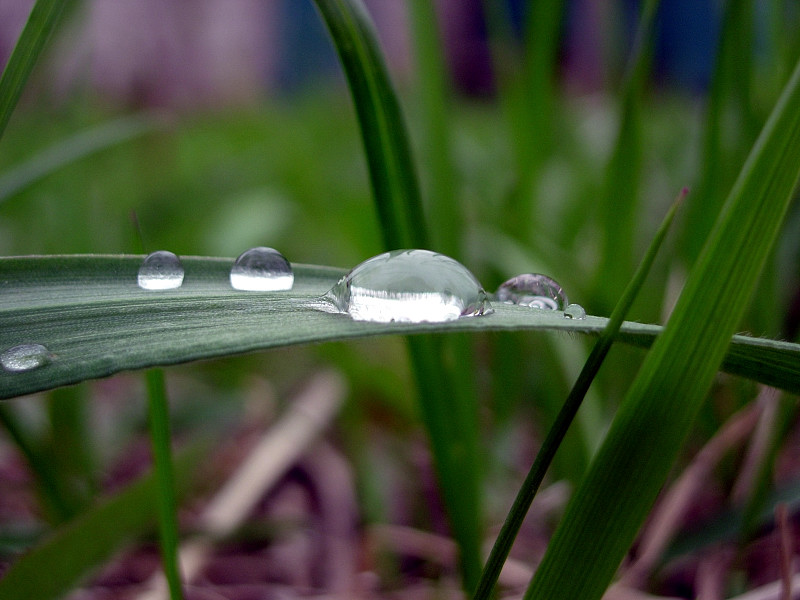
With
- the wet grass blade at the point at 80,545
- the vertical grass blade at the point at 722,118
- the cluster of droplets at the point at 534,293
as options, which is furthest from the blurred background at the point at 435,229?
the cluster of droplets at the point at 534,293

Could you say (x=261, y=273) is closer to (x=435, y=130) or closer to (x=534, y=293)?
(x=534, y=293)

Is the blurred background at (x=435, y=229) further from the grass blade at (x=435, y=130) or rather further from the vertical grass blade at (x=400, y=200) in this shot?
the vertical grass blade at (x=400, y=200)

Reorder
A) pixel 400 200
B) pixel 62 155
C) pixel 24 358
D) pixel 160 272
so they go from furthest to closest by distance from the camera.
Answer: pixel 62 155
pixel 400 200
pixel 160 272
pixel 24 358

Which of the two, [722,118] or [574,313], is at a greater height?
[722,118]

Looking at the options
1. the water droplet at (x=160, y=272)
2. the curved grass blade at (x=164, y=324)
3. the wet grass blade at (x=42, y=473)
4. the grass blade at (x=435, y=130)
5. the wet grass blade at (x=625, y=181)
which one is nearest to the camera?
the curved grass blade at (x=164, y=324)

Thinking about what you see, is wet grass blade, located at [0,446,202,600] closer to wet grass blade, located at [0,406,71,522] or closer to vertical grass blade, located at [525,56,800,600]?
wet grass blade, located at [0,406,71,522]

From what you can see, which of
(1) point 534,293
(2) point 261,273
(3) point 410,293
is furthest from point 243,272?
(1) point 534,293

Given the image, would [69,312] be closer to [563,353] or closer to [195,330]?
[195,330]
